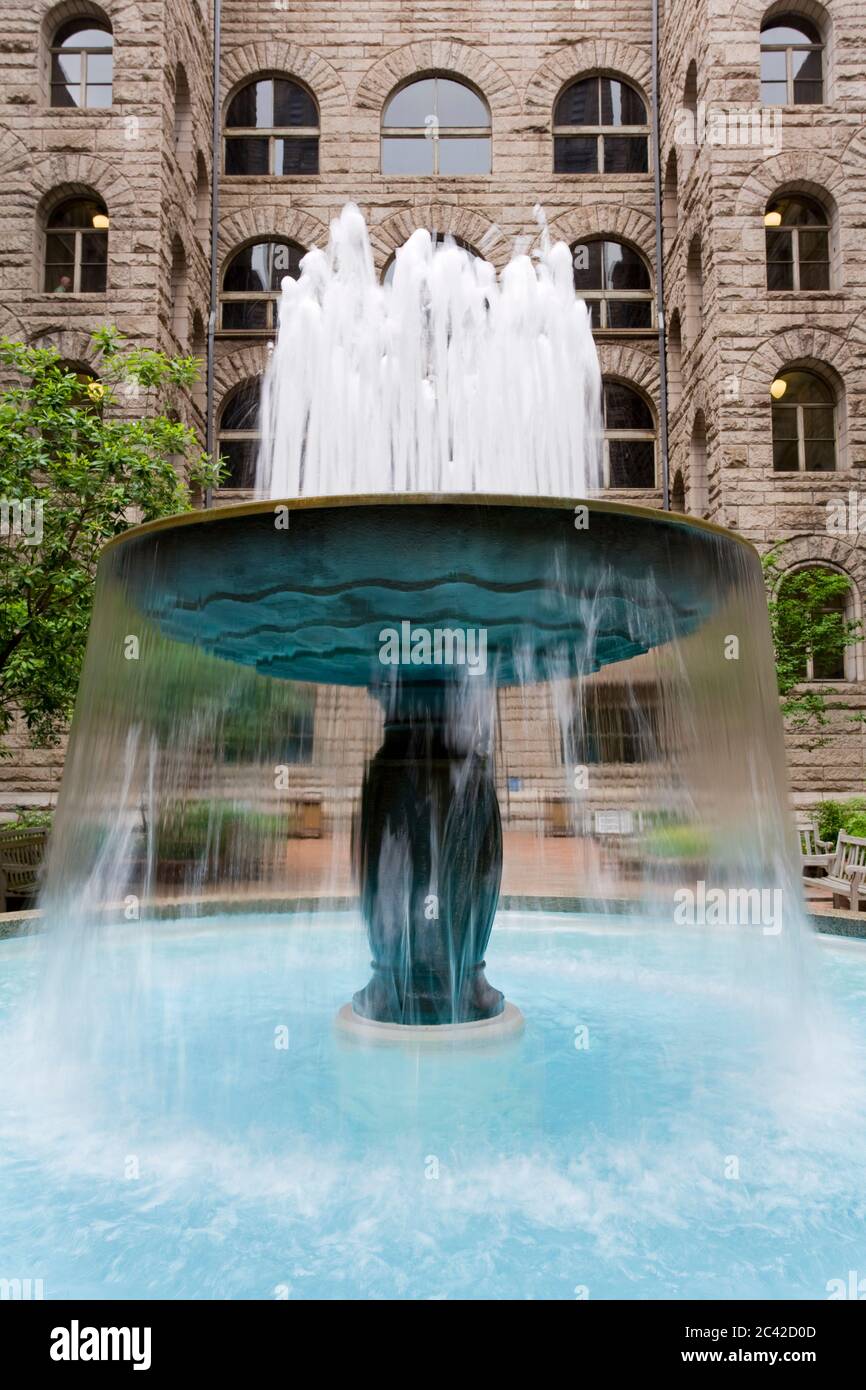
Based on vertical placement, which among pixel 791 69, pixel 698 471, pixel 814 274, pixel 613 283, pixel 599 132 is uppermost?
pixel 599 132

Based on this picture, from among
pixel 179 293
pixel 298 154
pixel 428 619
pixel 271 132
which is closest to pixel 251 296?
pixel 179 293

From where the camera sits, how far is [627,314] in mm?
22750

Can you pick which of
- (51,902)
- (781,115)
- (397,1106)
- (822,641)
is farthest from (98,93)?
(397,1106)

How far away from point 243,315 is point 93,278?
4.07 metres

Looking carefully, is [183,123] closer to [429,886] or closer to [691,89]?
[691,89]

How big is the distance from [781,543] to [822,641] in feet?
6.28

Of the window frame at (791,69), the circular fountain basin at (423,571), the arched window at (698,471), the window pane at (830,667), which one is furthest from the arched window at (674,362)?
the circular fountain basin at (423,571)

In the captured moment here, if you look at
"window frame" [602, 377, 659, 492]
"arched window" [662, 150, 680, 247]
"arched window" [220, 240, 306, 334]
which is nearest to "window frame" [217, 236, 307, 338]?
"arched window" [220, 240, 306, 334]

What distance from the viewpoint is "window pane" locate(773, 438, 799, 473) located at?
18.6 metres

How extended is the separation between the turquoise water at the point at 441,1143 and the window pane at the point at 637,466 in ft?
59.3

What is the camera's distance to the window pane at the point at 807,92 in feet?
62.2

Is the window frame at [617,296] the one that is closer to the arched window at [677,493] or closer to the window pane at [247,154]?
the arched window at [677,493]

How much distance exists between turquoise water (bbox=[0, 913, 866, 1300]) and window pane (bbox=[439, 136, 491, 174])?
840 inches
